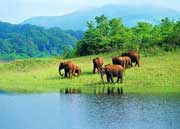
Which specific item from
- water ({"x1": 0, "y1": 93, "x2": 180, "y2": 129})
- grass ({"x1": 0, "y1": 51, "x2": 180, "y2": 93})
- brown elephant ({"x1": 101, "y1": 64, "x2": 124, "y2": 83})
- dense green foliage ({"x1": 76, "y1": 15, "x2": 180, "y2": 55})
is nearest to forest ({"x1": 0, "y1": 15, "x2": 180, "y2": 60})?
dense green foliage ({"x1": 76, "y1": 15, "x2": 180, "y2": 55})

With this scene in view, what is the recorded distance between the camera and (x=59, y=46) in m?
146

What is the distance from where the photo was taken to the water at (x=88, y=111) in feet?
94.5

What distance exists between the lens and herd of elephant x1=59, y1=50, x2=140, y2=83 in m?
43.2

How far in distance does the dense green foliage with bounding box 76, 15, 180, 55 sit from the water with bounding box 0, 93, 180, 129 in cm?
1935

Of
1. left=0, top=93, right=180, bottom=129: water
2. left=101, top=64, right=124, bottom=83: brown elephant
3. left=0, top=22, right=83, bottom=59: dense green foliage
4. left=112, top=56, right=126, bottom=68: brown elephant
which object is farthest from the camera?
left=0, top=22, right=83, bottom=59: dense green foliage

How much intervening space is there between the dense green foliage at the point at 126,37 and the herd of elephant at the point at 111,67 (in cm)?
707

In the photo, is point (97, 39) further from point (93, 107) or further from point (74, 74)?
point (93, 107)

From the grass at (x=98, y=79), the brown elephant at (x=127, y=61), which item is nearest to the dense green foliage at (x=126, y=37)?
the grass at (x=98, y=79)

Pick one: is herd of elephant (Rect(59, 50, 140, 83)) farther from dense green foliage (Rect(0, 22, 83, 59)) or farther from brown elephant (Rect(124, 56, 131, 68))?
dense green foliage (Rect(0, 22, 83, 59))

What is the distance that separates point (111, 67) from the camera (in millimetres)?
43312

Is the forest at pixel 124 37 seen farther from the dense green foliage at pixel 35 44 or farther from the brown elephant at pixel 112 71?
the dense green foliage at pixel 35 44

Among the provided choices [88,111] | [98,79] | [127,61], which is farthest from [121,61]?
[88,111]

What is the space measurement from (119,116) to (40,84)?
48.2 ft

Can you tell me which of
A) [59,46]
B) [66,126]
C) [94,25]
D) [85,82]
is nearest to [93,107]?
[66,126]
